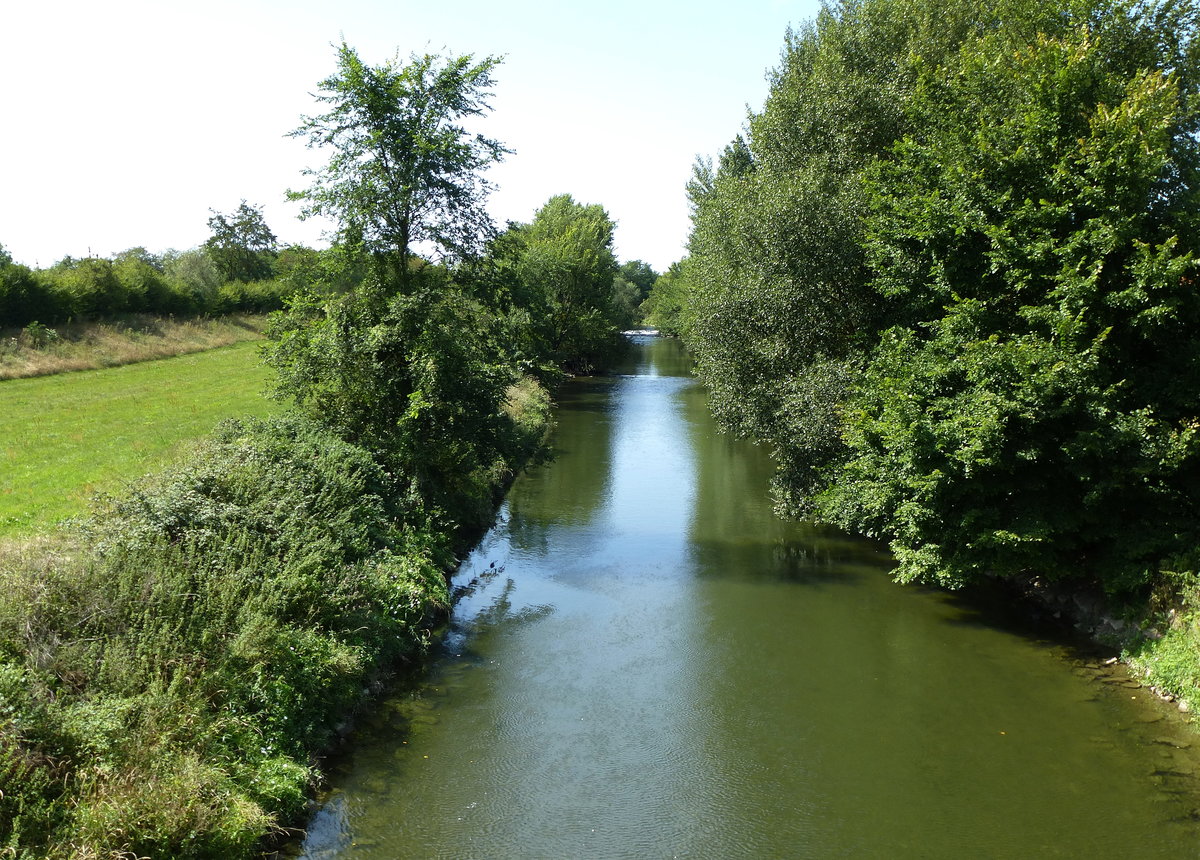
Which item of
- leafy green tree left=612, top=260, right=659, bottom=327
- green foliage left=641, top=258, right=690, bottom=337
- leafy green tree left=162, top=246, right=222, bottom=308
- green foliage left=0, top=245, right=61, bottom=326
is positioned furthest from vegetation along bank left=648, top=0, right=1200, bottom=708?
leafy green tree left=612, top=260, right=659, bottom=327

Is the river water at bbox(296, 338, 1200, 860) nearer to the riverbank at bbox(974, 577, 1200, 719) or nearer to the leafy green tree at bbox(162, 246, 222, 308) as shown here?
the riverbank at bbox(974, 577, 1200, 719)

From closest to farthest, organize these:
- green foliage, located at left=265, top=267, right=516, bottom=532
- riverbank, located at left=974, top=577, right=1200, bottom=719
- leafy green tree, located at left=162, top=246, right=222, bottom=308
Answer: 1. riverbank, located at left=974, top=577, right=1200, bottom=719
2. green foliage, located at left=265, top=267, right=516, bottom=532
3. leafy green tree, located at left=162, top=246, right=222, bottom=308

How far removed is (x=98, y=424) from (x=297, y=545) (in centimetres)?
1402

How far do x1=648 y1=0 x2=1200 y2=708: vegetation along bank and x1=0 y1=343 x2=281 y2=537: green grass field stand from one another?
1408 centimetres

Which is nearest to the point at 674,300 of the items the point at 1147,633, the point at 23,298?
the point at 23,298

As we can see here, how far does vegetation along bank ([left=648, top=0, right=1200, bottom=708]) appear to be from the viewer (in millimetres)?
12914

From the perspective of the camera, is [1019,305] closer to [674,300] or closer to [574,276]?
[574,276]

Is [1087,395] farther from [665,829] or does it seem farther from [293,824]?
[293,824]

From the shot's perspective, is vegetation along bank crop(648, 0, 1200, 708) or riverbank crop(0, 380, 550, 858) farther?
vegetation along bank crop(648, 0, 1200, 708)

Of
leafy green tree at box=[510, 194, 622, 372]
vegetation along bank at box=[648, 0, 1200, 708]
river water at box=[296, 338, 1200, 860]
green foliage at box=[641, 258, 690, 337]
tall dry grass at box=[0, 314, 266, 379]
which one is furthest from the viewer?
green foliage at box=[641, 258, 690, 337]

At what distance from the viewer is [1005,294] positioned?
47.9ft

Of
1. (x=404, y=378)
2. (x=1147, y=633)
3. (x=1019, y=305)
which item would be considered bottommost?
(x=1147, y=633)

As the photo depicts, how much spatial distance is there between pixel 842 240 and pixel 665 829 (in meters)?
13.4

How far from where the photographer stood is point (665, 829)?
9445 mm
